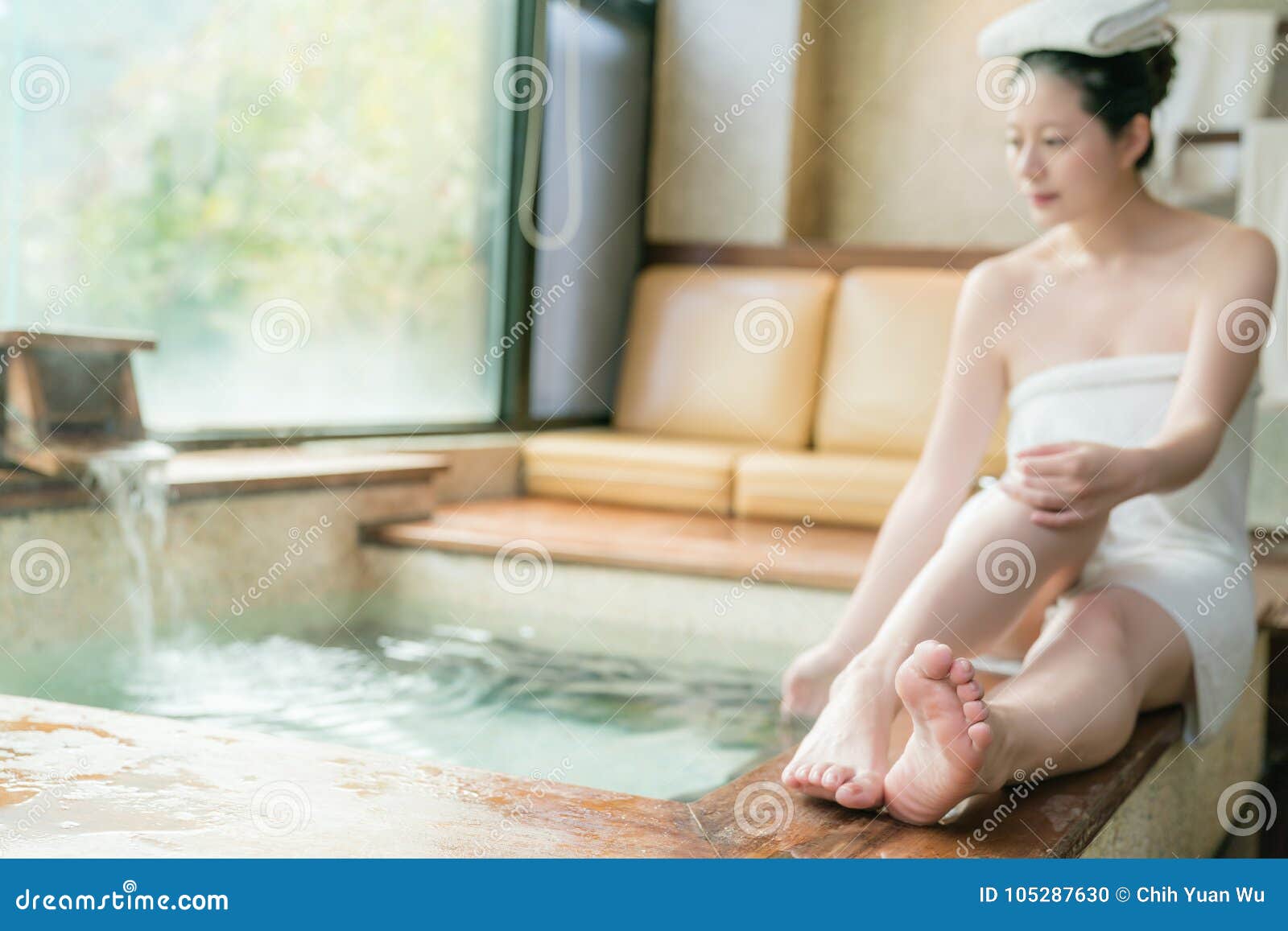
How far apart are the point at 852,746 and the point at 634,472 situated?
255cm

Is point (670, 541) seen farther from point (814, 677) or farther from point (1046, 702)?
point (1046, 702)

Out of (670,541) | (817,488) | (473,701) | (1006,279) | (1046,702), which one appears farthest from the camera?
(817,488)

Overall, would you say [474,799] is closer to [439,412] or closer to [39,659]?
[39,659]

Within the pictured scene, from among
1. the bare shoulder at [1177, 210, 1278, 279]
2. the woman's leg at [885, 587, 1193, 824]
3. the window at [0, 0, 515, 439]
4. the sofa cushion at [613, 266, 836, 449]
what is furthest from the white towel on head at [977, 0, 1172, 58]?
the sofa cushion at [613, 266, 836, 449]

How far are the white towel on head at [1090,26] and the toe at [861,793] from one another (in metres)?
1.07

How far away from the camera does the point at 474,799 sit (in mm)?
1314

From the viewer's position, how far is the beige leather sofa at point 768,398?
3787mm

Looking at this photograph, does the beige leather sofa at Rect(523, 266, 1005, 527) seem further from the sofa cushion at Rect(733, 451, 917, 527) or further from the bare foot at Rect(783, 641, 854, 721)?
the bare foot at Rect(783, 641, 854, 721)

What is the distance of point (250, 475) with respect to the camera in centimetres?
283

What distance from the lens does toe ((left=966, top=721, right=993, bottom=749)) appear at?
4.01 feet

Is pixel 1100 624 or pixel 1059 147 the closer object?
pixel 1100 624

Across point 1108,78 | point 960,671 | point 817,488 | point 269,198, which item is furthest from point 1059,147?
point 269,198

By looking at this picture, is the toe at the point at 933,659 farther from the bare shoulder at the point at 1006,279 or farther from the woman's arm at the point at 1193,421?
the bare shoulder at the point at 1006,279

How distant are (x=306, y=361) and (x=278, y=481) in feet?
2.42
